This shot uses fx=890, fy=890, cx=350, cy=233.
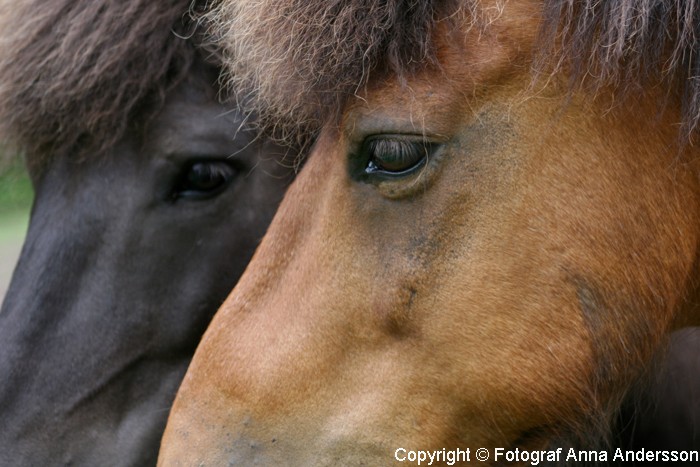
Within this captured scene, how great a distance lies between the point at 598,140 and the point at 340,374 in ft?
2.28

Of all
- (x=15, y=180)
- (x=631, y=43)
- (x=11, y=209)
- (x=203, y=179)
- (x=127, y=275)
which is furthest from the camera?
(x=11, y=209)

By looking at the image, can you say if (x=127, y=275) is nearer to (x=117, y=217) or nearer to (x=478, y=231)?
(x=117, y=217)

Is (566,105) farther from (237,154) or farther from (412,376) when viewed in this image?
(237,154)

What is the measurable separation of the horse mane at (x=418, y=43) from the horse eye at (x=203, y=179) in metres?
0.75

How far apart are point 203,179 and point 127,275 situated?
36 cm

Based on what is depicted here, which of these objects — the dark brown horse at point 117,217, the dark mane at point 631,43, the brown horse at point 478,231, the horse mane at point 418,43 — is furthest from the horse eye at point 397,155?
the dark brown horse at point 117,217

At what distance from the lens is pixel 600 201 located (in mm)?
1752

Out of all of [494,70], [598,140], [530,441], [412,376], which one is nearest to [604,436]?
[530,441]

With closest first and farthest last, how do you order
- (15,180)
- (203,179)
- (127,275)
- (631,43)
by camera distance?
(631,43), (127,275), (203,179), (15,180)

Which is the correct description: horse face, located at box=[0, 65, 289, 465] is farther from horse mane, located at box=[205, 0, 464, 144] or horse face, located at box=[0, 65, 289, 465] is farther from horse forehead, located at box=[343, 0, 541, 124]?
horse forehead, located at box=[343, 0, 541, 124]

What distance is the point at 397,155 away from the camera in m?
1.78

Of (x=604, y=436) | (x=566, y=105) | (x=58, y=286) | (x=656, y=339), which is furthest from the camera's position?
(x=58, y=286)

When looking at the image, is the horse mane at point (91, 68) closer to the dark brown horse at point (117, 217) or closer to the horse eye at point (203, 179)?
the dark brown horse at point (117, 217)

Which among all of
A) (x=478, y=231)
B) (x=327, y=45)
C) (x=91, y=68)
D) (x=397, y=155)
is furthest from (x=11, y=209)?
(x=478, y=231)
